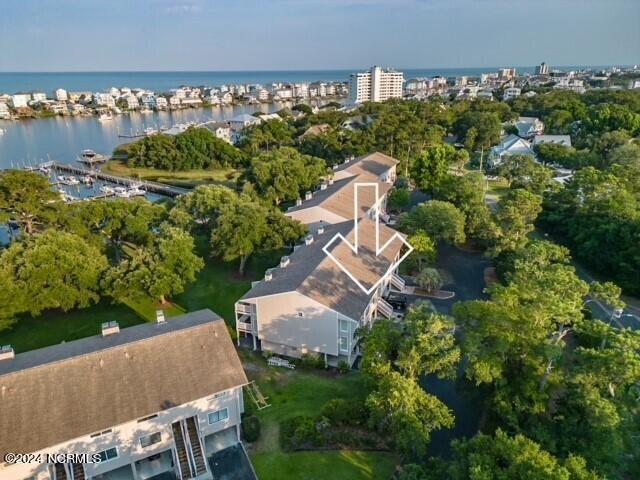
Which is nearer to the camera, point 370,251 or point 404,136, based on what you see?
point 370,251

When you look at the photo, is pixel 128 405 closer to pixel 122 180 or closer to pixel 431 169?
pixel 431 169

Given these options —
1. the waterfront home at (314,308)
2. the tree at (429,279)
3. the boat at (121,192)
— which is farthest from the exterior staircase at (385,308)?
the boat at (121,192)

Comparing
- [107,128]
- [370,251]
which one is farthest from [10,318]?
[107,128]

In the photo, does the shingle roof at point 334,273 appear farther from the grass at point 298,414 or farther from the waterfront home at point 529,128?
the waterfront home at point 529,128

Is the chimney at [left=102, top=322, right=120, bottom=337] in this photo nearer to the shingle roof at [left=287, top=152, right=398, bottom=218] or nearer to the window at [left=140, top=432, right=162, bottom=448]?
the window at [left=140, top=432, right=162, bottom=448]

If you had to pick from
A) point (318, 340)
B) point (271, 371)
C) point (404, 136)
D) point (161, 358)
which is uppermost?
point (404, 136)

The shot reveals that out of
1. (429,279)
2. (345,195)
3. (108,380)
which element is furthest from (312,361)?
(345,195)

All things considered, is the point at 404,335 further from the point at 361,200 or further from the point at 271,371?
the point at 361,200

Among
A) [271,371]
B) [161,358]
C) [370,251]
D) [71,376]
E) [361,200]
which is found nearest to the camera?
[71,376]
